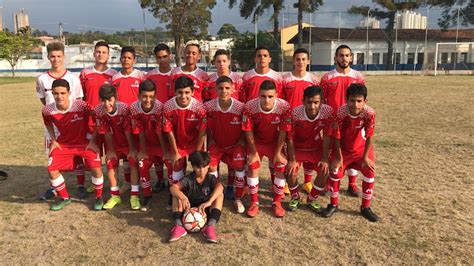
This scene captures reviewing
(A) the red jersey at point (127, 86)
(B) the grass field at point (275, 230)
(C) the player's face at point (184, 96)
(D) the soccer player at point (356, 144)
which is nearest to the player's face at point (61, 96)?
(A) the red jersey at point (127, 86)

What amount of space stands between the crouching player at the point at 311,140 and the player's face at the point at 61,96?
2854mm

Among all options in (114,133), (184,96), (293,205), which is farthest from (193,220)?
(114,133)

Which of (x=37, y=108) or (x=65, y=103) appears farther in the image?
(x=37, y=108)

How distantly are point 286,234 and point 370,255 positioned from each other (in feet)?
2.89

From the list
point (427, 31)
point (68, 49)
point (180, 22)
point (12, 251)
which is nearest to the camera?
point (12, 251)

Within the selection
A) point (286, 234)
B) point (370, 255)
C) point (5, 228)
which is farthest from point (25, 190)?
point (370, 255)

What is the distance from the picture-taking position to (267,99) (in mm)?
4637

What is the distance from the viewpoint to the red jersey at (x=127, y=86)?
5.57 metres

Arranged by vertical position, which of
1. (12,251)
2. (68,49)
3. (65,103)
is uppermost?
(68,49)

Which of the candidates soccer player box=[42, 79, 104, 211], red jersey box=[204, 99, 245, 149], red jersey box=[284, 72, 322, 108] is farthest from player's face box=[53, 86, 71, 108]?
red jersey box=[284, 72, 322, 108]

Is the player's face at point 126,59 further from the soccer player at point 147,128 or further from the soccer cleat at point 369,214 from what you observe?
the soccer cleat at point 369,214

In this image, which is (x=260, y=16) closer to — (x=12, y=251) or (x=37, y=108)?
(x=37, y=108)

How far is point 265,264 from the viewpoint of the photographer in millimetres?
3631

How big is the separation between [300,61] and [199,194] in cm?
220
